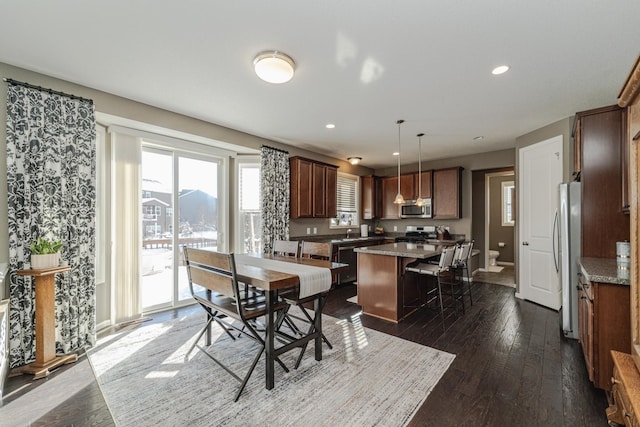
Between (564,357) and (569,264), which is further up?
(569,264)

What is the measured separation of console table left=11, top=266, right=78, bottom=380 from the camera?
2213 mm

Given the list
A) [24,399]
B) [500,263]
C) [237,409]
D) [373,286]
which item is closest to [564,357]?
[373,286]

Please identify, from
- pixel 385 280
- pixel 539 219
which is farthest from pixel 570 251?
pixel 385 280

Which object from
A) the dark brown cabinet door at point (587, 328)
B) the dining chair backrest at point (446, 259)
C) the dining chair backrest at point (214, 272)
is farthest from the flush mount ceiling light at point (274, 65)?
the dark brown cabinet door at point (587, 328)

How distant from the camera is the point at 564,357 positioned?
2.42 meters

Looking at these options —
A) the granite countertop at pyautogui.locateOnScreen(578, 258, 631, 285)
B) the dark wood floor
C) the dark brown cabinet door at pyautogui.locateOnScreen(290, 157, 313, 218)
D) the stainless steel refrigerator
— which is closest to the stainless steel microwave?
the dark brown cabinet door at pyautogui.locateOnScreen(290, 157, 313, 218)

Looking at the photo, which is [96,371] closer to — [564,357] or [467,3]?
[467,3]

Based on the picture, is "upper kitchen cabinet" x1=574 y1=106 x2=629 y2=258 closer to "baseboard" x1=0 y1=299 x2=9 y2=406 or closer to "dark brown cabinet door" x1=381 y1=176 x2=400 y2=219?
"dark brown cabinet door" x1=381 y1=176 x2=400 y2=219

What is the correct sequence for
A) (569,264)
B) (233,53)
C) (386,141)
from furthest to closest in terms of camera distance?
(386,141) → (569,264) → (233,53)

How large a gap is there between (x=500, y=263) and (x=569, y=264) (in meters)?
5.23

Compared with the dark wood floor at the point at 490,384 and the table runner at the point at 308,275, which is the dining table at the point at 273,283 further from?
the dark wood floor at the point at 490,384

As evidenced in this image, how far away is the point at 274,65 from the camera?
217cm

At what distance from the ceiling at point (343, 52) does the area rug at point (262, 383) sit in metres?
2.59

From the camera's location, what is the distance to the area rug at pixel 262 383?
1.73 m
